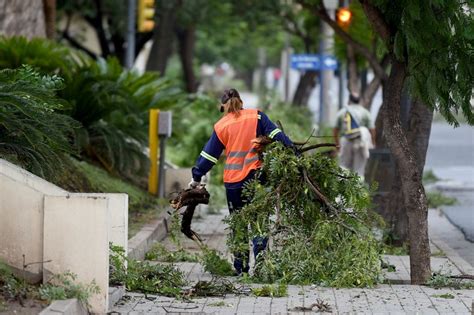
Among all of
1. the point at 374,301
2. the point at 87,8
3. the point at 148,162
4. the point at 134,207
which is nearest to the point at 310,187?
the point at 374,301

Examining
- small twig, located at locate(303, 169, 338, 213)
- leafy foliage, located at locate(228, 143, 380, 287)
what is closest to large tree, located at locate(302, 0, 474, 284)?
leafy foliage, located at locate(228, 143, 380, 287)

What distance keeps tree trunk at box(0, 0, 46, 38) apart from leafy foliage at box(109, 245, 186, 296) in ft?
30.1

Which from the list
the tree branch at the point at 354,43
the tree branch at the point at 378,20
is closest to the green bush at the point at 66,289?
the tree branch at the point at 378,20

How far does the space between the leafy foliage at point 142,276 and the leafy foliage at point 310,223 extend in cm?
78

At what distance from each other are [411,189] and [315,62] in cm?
2025

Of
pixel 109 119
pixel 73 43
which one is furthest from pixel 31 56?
pixel 73 43

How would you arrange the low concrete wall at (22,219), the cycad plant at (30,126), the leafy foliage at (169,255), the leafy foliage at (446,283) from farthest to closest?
the leafy foliage at (169,255) → the leafy foliage at (446,283) → the cycad plant at (30,126) → the low concrete wall at (22,219)

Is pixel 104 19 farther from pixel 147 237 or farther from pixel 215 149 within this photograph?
pixel 215 149

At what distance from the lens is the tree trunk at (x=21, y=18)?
61.7 ft

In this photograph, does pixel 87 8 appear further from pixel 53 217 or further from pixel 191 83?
pixel 53 217

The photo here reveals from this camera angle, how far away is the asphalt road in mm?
18125

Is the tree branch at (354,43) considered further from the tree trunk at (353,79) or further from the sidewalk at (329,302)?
the sidewalk at (329,302)

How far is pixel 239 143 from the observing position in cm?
1108

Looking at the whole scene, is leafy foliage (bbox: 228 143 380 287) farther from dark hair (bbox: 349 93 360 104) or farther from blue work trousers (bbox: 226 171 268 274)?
dark hair (bbox: 349 93 360 104)
